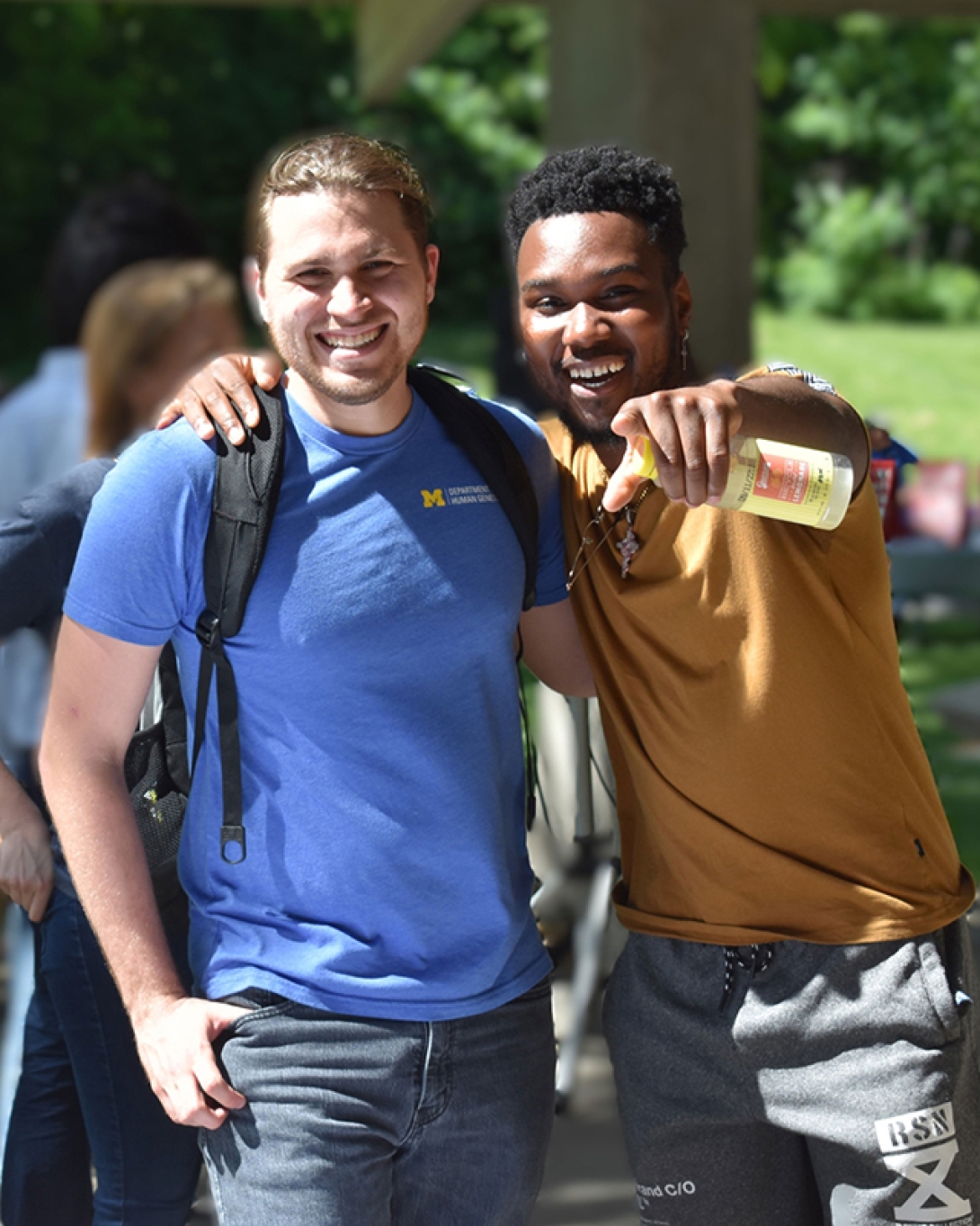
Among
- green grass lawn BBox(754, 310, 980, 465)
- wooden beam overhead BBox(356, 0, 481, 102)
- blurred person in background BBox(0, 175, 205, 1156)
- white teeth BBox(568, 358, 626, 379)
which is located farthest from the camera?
green grass lawn BBox(754, 310, 980, 465)

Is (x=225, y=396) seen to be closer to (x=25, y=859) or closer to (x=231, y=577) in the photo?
(x=231, y=577)

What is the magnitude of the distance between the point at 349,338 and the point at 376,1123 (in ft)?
3.40

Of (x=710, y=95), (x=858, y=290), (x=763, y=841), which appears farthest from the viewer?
(x=858, y=290)

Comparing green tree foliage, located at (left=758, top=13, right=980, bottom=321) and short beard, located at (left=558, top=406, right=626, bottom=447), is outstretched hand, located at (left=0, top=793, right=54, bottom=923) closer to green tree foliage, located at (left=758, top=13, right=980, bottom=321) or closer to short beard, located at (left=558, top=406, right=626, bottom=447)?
short beard, located at (left=558, top=406, right=626, bottom=447)

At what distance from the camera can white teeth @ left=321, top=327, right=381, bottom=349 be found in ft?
6.85

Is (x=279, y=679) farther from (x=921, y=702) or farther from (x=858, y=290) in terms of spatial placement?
(x=858, y=290)

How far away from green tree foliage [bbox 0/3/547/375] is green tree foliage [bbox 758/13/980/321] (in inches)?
140

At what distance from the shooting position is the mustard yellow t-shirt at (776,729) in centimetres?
209

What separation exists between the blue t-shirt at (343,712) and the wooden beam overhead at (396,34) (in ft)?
17.4

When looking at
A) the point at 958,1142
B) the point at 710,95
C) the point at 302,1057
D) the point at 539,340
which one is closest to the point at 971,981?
the point at 958,1142

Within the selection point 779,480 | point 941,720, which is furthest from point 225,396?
point 941,720

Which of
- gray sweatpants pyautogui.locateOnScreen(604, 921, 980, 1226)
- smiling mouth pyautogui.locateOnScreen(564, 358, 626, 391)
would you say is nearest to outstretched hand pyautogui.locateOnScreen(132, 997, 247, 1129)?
gray sweatpants pyautogui.locateOnScreen(604, 921, 980, 1226)

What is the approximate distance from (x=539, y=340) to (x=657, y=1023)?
0.99 m

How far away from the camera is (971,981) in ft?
7.06
